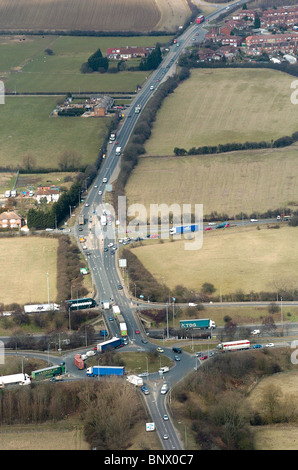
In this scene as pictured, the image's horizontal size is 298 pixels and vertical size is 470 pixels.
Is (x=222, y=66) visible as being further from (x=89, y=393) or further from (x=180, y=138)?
(x=89, y=393)

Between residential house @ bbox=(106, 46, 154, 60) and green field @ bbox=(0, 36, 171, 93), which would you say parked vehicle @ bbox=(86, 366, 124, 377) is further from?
residential house @ bbox=(106, 46, 154, 60)

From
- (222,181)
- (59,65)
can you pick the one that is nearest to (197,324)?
(222,181)

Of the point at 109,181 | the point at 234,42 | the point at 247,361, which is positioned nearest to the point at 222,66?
the point at 234,42

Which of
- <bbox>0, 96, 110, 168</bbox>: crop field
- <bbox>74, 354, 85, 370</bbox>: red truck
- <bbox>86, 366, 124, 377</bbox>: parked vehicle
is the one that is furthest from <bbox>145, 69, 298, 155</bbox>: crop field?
<bbox>86, 366, 124, 377</bbox>: parked vehicle

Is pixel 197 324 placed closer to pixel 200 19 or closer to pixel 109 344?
pixel 109 344

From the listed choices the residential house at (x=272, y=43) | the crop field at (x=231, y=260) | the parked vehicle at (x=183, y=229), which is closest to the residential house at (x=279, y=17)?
the residential house at (x=272, y=43)
